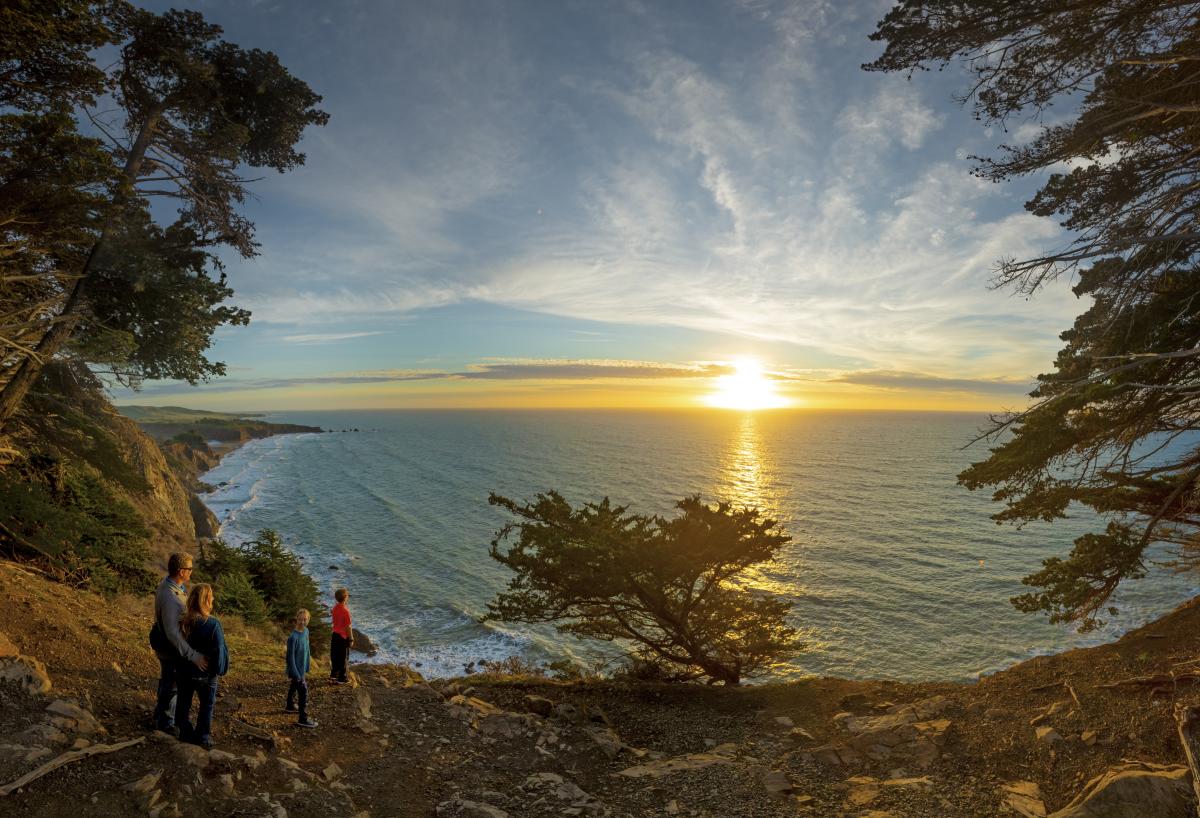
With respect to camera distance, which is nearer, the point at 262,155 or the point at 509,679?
the point at 509,679

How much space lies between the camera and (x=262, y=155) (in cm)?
1435

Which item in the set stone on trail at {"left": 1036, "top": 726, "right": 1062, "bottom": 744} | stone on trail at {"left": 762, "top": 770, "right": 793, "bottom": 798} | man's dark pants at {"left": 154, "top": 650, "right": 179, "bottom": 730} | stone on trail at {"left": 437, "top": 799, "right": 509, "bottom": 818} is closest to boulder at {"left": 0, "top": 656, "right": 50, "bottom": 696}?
man's dark pants at {"left": 154, "top": 650, "right": 179, "bottom": 730}

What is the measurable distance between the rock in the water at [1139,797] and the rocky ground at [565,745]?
0.7 inches

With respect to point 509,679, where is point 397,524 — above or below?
below

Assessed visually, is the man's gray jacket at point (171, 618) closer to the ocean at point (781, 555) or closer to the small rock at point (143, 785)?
the small rock at point (143, 785)

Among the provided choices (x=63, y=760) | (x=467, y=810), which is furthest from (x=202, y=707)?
(x=467, y=810)

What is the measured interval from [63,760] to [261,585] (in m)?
16.8

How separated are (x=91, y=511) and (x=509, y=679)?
12.3 metres

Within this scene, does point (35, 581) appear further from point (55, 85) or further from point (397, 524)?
point (397, 524)

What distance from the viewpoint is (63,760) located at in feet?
17.4

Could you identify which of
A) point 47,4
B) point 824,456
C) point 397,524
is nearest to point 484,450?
point 397,524

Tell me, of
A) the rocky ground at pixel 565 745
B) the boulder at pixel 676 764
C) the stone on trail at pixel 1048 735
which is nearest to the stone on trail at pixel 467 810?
the rocky ground at pixel 565 745

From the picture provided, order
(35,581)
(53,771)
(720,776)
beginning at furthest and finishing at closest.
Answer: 1. (35,581)
2. (720,776)
3. (53,771)

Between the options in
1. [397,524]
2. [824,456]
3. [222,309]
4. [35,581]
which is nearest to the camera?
[35,581]
